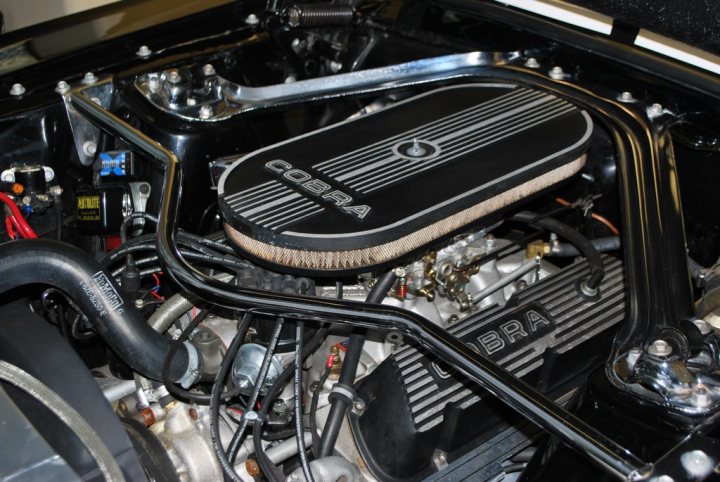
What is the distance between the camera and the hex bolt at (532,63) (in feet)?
6.38

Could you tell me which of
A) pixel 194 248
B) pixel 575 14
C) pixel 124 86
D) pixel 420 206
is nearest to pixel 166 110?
pixel 124 86

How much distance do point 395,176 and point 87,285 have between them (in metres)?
0.56

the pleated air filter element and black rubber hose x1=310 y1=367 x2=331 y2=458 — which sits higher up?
the pleated air filter element

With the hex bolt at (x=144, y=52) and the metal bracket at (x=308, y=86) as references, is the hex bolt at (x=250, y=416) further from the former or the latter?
the hex bolt at (x=144, y=52)

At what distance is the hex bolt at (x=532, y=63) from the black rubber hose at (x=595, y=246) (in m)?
0.40

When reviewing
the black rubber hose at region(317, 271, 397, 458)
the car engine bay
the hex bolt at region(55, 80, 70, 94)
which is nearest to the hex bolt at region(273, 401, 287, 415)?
the car engine bay

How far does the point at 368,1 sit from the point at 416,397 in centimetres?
118

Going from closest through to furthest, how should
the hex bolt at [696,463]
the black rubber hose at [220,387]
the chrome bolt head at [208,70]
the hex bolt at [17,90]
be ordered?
the hex bolt at [696,463], the black rubber hose at [220,387], the hex bolt at [17,90], the chrome bolt head at [208,70]

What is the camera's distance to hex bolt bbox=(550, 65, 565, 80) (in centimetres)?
189

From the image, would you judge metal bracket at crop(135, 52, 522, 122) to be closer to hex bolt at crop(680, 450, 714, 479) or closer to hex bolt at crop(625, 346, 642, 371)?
hex bolt at crop(625, 346, 642, 371)

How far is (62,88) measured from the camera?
5.95 ft

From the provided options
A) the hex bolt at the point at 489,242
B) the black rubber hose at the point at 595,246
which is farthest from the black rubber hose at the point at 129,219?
the black rubber hose at the point at 595,246

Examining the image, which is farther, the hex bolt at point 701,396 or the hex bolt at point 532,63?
the hex bolt at point 532,63

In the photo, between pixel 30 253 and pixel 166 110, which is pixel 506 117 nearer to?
pixel 166 110
